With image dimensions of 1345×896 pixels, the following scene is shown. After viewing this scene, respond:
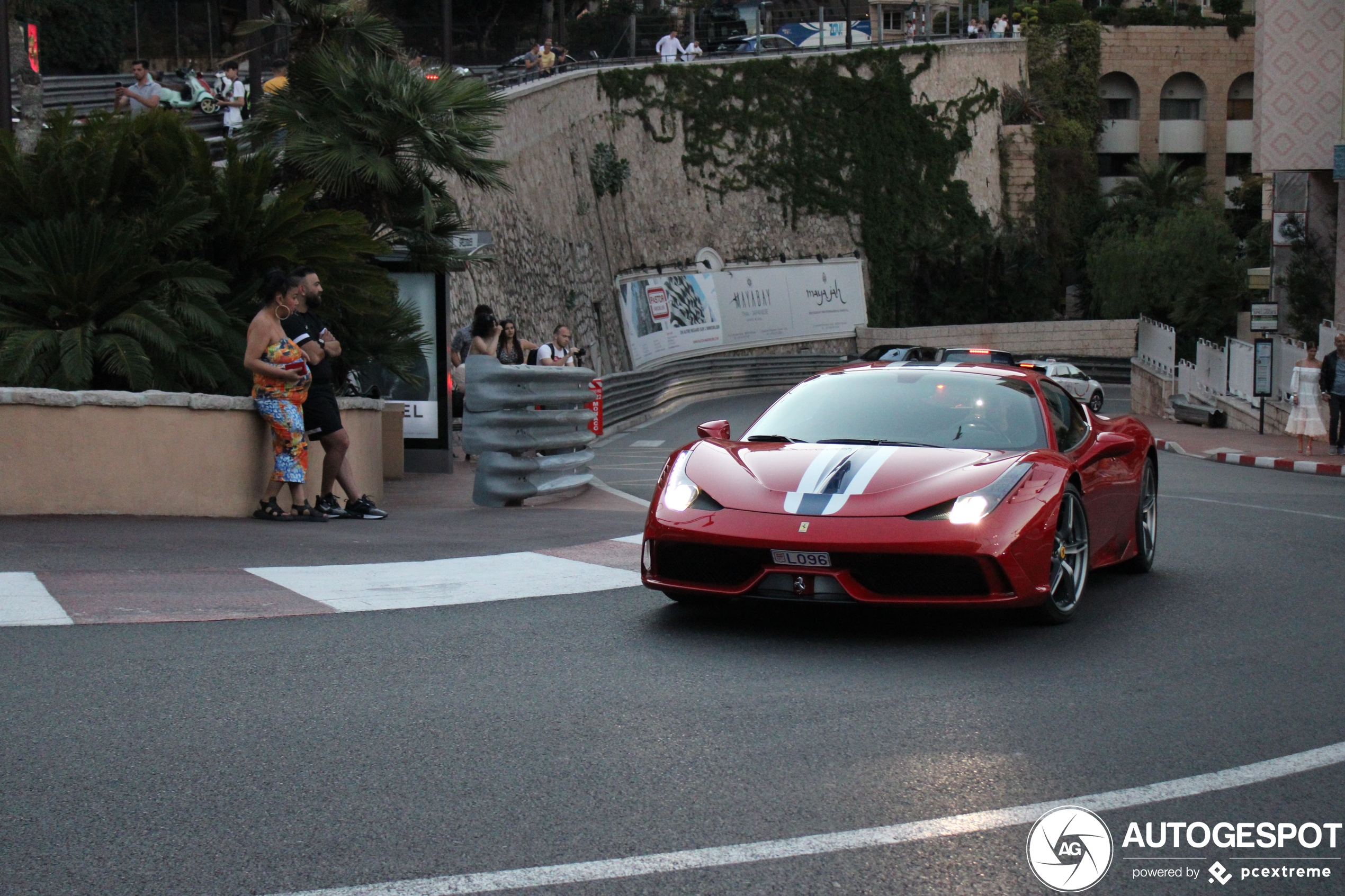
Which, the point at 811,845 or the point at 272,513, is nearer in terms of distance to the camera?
the point at 811,845

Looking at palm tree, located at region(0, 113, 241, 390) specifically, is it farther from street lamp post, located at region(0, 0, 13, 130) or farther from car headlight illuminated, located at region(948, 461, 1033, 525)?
car headlight illuminated, located at region(948, 461, 1033, 525)

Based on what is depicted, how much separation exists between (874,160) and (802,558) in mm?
54288

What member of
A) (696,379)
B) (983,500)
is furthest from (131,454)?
(696,379)

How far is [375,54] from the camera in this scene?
17.1 metres

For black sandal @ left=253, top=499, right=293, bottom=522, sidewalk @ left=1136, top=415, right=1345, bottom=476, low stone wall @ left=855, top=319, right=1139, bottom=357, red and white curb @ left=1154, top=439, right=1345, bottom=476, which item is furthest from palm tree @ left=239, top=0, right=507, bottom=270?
low stone wall @ left=855, top=319, right=1139, bottom=357

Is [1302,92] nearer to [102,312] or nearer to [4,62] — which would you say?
[4,62]

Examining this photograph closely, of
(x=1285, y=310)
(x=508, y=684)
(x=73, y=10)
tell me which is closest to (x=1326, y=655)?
(x=508, y=684)

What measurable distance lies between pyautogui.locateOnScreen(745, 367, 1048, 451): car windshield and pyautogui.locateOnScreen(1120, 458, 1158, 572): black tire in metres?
1.27

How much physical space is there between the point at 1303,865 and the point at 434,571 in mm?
5343

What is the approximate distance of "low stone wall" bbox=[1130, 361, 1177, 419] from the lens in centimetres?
3919

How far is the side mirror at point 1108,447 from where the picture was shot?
784cm

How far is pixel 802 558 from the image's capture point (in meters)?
6.37

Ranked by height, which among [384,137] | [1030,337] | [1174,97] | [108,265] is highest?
Result: [1174,97]

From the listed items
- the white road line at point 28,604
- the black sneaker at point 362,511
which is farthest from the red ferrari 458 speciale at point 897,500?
the black sneaker at point 362,511
